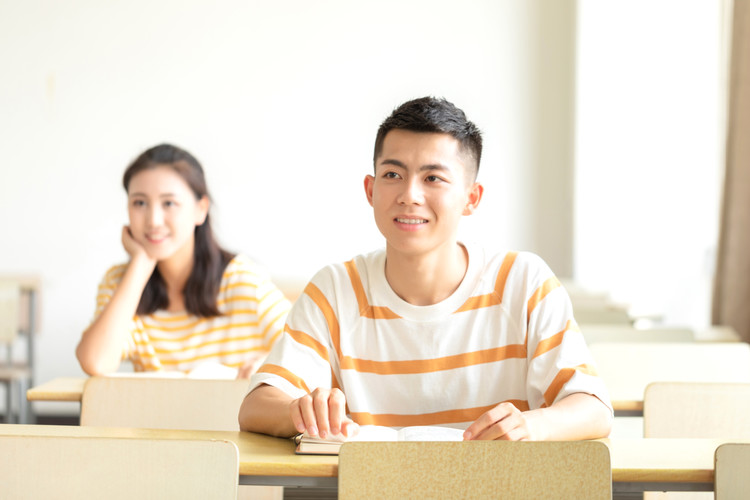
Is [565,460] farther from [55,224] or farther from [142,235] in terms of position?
[55,224]

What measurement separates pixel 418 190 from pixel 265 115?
12.8ft

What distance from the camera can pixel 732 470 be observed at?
1.26m

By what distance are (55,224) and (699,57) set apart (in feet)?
11.4

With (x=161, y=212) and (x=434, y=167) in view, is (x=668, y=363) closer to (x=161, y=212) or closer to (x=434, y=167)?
(x=434, y=167)

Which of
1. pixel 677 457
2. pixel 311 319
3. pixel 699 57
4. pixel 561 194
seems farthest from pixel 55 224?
pixel 677 457

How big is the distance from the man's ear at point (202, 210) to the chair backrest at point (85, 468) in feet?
4.89

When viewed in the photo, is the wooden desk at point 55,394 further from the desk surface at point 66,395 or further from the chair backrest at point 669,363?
the chair backrest at point 669,363

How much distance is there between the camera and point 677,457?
4.55 ft

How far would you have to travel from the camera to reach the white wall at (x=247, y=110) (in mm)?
5352

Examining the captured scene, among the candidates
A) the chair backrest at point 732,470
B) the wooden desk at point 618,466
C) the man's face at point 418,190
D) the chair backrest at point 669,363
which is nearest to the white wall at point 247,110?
the chair backrest at point 669,363

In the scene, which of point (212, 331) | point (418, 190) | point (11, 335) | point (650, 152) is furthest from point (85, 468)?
point (650, 152)

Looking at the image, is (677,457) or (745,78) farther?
(745,78)

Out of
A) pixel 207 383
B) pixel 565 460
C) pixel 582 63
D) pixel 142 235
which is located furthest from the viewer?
pixel 582 63

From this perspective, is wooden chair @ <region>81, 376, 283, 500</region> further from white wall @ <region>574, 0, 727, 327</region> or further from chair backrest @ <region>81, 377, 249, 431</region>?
white wall @ <region>574, 0, 727, 327</region>
